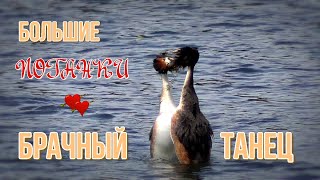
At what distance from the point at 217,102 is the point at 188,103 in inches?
161

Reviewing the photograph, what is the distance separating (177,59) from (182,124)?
99 centimetres

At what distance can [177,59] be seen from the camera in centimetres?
1440

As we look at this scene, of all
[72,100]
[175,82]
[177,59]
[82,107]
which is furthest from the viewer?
[175,82]

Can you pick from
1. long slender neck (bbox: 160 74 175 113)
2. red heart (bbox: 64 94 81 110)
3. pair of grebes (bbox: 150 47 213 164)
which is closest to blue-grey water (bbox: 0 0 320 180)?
red heart (bbox: 64 94 81 110)

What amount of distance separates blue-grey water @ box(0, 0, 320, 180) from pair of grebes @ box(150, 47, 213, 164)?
8.7 inches

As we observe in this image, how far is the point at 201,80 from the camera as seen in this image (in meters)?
19.7

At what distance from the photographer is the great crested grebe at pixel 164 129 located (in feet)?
46.9

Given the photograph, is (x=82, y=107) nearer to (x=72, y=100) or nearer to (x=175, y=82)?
(x=72, y=100)

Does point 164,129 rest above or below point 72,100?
below

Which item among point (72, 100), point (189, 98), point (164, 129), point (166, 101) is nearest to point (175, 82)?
point (72, 100)

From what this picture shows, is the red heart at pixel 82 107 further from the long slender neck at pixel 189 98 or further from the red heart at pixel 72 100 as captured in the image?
the long slender neck at pixel 189 98

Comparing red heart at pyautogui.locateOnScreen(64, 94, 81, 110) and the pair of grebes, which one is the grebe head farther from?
red heart at pyautogui.locateOnScreen(64, 94, 81, 110)

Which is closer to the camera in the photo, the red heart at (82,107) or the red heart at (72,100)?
the red heart at (82,107)

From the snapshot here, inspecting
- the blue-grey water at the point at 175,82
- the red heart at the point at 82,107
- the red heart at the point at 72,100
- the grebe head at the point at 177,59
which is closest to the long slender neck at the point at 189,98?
the grebe head at the point at 177,59
